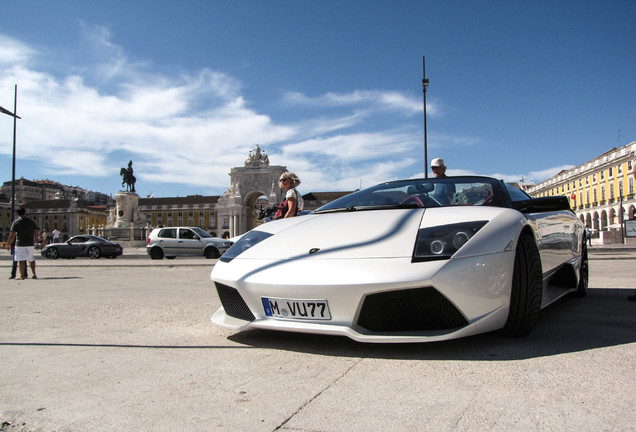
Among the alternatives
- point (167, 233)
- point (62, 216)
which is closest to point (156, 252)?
point (167, 233)

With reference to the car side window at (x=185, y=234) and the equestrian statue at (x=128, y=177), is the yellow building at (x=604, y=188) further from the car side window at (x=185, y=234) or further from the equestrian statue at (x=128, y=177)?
the equestrian statue at (x=128, y=177)

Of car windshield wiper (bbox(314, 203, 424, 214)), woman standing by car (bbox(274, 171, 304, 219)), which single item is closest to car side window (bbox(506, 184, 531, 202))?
car windshield wiper (bbox(314, 203, 424, 214))

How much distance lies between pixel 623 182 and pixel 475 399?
67.9m

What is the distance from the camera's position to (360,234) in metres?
2.71

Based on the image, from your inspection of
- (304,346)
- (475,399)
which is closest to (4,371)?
(304,346)

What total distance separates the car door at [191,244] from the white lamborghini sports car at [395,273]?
17.0 metres

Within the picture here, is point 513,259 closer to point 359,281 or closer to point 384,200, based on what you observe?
point 359,281

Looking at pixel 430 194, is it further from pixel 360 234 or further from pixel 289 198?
pixel 289 198

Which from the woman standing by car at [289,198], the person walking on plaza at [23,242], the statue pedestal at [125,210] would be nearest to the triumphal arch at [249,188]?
the statue pedestal at [125,210]

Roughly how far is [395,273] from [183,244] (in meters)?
18.4

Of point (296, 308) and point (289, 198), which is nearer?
point (296, 308)

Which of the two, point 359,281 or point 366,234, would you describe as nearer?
point 359,281

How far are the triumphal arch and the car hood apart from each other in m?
81.0

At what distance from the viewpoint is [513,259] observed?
8.30 feet
